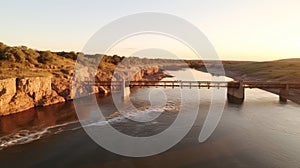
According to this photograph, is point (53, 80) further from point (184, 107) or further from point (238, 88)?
point (238, 88)

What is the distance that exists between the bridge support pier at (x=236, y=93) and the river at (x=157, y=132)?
23.8ft

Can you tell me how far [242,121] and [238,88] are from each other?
16860 millimetres

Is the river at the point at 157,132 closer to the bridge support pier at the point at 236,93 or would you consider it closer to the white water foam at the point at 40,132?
the white water foam at the point at 40,132

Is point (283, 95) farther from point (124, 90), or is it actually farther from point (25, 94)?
point (25, 94)

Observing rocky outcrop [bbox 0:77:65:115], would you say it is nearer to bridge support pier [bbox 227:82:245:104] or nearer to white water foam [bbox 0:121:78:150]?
white water foam [bbox 0:121:78:150]

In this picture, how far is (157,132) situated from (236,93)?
86.2ft

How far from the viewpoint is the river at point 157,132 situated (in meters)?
17.4

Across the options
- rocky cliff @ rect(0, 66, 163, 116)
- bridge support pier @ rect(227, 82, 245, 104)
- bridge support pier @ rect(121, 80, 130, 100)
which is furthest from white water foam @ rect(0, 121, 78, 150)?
bridge support pier @ rect(227, 82, 245, 104)

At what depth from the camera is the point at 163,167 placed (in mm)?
16312

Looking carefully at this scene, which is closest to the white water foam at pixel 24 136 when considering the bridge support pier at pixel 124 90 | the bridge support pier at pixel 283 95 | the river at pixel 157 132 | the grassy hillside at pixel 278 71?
the river at pixel 157 132

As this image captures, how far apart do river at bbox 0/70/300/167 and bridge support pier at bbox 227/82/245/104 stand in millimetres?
7259

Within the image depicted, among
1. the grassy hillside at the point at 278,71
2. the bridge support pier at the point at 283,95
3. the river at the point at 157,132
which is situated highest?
the grassy hillside at the point at 278,71

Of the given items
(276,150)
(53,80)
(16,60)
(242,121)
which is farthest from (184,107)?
(16,60)

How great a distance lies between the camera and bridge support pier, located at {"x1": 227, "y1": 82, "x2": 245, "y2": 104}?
42656 mm
